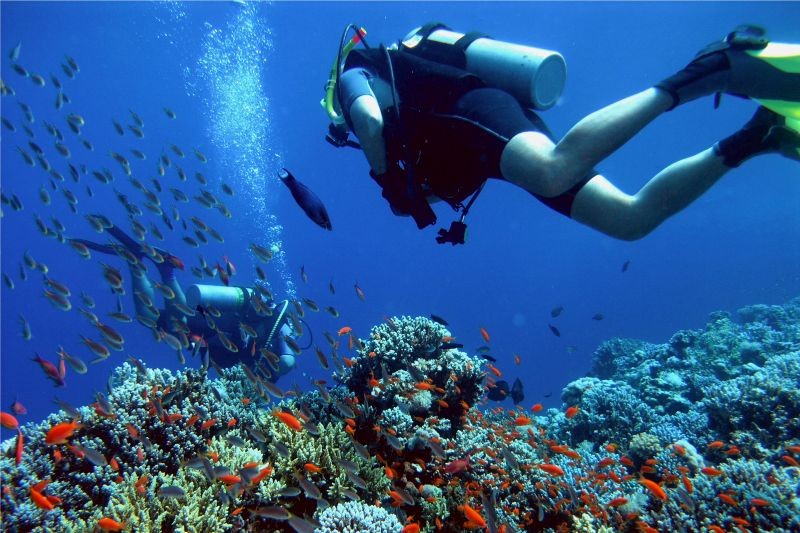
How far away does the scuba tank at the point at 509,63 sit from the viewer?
3779mm

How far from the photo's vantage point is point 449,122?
11.8ft

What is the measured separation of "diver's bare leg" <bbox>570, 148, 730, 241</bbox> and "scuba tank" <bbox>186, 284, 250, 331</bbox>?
431 inches

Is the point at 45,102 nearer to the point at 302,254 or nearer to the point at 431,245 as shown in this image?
the point at 302,254

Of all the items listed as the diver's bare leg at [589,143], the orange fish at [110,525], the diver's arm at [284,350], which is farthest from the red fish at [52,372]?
the diver's arm at [284,350]

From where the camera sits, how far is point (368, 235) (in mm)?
108750

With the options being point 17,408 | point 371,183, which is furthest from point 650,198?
point 371,183

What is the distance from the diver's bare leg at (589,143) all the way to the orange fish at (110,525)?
427cm

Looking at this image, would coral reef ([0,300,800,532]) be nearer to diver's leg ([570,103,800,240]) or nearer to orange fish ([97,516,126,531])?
orange fish ([97,516,126,531])

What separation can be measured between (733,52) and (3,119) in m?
13.8

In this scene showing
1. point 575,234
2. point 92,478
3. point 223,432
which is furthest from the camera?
point 575,234

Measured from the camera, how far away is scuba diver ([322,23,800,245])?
262 cm

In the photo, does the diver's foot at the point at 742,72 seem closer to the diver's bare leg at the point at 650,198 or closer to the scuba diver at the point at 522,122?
the scuba diver at the point at 522,122

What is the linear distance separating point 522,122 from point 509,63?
101cm

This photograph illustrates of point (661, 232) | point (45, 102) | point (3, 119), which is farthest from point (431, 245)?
point (3, 119)
